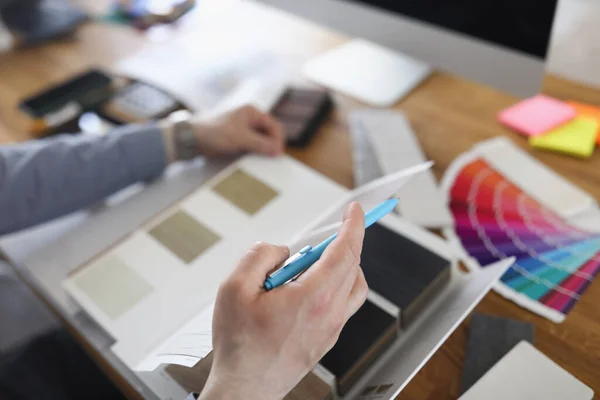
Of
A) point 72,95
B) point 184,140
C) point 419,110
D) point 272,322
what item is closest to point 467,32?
point 419,110

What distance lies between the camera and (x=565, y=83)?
2.76 ft

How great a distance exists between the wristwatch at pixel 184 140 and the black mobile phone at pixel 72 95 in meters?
0.24

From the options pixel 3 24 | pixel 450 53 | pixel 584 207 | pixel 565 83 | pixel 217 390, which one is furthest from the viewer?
pixel 3 24

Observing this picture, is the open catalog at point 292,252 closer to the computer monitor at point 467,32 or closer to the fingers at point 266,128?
the fingers at point 266,128

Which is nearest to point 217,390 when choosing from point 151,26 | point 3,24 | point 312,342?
point 312,342

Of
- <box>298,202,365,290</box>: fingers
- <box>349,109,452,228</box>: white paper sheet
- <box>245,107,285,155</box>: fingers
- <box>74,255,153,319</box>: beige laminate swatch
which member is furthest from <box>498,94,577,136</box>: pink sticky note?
<box>74,255,153,319</box>: beige laminate swatch

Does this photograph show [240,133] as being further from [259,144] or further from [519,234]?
[519,234]

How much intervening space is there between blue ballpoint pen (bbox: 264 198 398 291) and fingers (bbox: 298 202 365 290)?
1 centimetres

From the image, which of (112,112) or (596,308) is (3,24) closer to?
(112,112)

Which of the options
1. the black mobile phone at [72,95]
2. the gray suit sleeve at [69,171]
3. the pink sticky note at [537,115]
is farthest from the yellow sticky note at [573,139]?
the black mobile phone at [72,95]

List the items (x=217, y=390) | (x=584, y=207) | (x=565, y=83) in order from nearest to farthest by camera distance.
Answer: (x=217, y=390) < (x=584, y=207) < (x=565, y=83)

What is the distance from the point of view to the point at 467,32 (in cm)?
71

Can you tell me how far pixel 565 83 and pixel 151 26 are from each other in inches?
34.3

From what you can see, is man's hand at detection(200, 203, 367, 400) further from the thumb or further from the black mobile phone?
the black mobile phone
